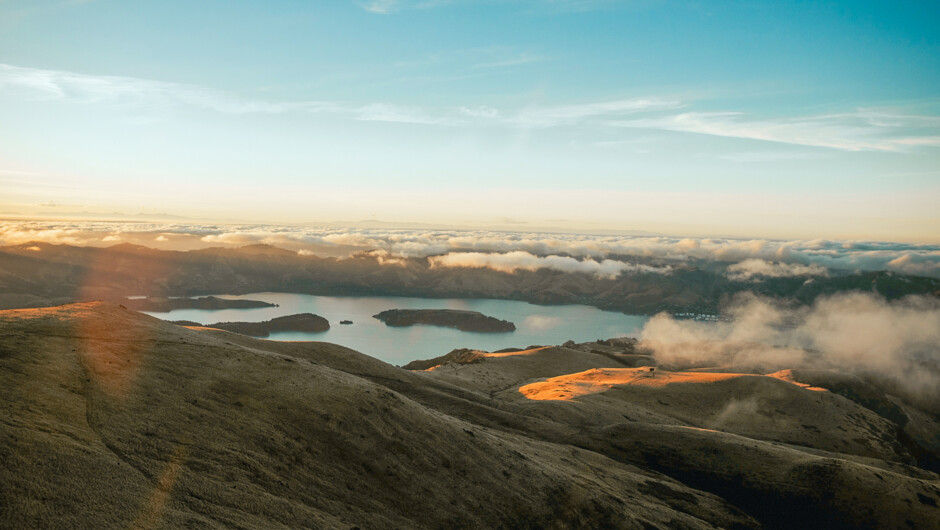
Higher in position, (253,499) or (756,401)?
(253,499)

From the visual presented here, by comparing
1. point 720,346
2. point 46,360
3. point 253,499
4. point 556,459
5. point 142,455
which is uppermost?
point 46,360

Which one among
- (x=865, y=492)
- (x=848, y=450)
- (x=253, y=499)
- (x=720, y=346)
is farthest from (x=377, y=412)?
(x=720, y=346)

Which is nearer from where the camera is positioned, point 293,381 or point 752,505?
point 293,381

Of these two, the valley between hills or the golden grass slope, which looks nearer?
the golden grass slope

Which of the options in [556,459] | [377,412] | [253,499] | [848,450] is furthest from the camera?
[848,450]

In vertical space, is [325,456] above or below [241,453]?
below

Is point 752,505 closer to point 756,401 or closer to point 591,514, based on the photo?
point 591,514

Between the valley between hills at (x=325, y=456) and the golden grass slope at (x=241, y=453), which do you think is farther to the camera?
the valley between hills at (x=325, y=456)

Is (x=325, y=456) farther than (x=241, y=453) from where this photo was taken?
Yes
